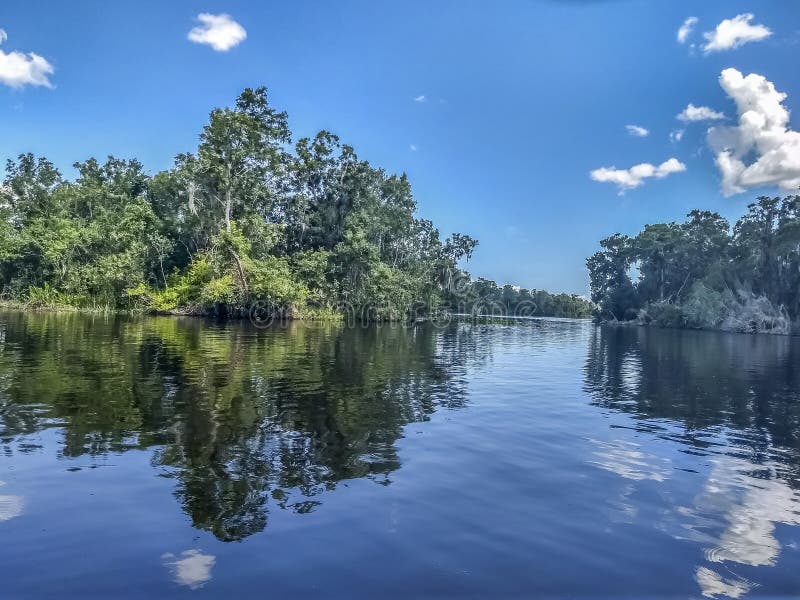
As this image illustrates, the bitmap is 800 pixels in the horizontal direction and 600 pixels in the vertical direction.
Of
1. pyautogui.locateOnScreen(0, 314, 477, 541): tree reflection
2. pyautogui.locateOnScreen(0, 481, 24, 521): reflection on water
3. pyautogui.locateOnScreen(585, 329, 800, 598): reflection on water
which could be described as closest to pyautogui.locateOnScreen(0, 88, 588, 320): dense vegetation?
pyautogui.locateOnScreen(0, 314, 477, 541): tree reflection

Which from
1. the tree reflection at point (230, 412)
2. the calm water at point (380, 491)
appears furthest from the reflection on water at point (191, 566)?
the tree reflection at point (230, 412)

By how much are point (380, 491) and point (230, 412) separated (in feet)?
20.0

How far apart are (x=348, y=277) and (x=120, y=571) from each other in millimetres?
65919

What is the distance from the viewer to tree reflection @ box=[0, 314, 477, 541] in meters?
8.27

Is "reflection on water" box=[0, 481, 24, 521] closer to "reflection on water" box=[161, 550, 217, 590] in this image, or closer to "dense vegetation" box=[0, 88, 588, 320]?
"reflection on water" box=[161, 550, 217, 590]

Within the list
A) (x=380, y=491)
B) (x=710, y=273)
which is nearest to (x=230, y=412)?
(x=380, y=491)

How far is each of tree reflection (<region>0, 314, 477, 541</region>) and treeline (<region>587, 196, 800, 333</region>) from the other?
3415 inches

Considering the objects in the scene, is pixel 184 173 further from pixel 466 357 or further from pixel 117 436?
pixel 117 436

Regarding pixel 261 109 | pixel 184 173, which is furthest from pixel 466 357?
pixel 184 173

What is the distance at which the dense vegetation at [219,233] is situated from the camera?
62438 millimetres

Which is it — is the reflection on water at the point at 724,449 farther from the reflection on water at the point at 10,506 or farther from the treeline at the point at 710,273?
the treeline at the point at 710,273

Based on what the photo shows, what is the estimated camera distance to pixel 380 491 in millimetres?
8266

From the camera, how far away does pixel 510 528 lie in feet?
23.4

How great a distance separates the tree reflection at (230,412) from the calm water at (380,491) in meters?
0.07
